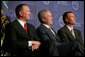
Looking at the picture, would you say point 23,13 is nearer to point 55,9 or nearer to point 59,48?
point 59,48

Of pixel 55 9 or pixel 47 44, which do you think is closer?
pixel 47 44

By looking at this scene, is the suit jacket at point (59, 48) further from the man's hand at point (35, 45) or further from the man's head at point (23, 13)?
the man's head at point (23, 13)

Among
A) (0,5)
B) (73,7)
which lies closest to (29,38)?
(0,5)

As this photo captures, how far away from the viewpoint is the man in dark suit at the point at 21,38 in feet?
8.83

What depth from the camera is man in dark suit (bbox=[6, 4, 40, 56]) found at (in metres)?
2.69

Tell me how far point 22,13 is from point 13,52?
2.26 ft

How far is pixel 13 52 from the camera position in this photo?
8.85 ft

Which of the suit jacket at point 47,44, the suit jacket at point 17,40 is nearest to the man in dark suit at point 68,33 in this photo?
the suit jacket at point 47,44

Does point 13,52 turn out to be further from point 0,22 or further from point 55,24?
point 55,24

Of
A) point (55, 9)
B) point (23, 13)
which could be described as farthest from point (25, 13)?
point (55, 9)

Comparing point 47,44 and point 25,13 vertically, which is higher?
point 25,13

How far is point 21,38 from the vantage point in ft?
9.23

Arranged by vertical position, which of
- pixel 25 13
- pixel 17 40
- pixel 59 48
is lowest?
pixel 59 48

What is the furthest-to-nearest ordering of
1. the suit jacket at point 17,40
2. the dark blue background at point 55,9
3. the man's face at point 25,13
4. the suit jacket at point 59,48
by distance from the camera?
the dark blue background at point 55,9 → the man's face at point 25,13 → the suit jacket at point 17,40 → the suit jacket at point 59,48
